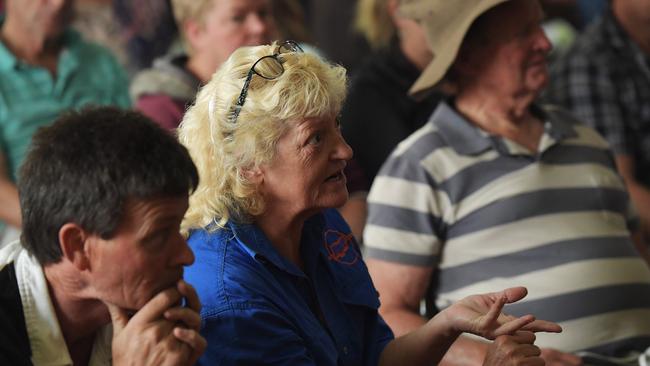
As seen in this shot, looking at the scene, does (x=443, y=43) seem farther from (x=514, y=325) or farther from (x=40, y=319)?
(x=40, y=319)

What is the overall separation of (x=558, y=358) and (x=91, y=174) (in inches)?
44.6

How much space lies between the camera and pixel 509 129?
2.33 metres

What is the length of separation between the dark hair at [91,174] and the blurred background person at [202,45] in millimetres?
1478

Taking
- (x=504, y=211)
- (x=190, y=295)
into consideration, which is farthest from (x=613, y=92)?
(x=190, y=295)

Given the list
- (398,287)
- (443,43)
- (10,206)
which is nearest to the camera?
(398,287)

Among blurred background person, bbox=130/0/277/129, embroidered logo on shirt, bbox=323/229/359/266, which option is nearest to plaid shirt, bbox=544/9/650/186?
blurred background person, bbox=130/0/277/129

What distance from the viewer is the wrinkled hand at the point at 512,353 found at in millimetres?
1651

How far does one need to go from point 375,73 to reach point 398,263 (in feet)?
3.29

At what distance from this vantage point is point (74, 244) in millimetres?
1353

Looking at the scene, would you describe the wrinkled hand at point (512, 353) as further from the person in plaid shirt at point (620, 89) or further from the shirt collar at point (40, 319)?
the person in plaid shirt at point (620, 89)

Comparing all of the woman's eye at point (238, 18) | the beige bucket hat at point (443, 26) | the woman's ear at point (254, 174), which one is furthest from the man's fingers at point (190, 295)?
the woman's eye at point (238, 18)

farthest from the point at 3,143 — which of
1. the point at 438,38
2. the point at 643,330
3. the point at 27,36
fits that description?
the point at 643,330

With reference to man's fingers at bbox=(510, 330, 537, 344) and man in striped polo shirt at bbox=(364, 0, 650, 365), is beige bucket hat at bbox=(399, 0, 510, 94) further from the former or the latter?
man's fingers at bbox=(510, 330, 537, 344)

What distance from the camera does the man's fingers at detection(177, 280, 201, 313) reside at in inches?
56.2
